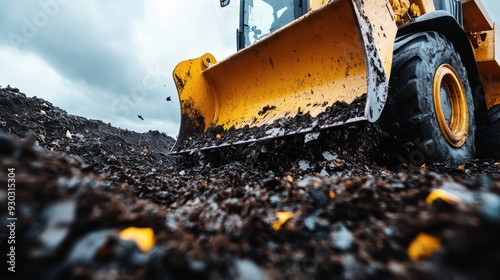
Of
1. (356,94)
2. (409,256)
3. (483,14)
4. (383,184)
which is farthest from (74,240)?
(483,14)

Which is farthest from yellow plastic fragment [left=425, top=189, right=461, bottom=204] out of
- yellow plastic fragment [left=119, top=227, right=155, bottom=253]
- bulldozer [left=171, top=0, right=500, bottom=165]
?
bulldozer [left=171, top=0, right=500, bottom=165]

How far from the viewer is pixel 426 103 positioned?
84.2 inches

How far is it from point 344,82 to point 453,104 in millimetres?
1313

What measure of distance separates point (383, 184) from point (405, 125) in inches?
56.1

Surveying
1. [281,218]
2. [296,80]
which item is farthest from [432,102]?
[281,218]

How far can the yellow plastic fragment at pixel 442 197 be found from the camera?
67 centimetres

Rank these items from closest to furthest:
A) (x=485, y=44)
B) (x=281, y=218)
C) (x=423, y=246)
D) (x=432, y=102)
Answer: (x=423, y=246)
(x=281, y=218)
(x=432, y=102)
(x=485, y=44)


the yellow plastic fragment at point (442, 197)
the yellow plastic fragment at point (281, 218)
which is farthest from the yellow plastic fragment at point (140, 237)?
the yellow plastic fragment at point (442, 197)

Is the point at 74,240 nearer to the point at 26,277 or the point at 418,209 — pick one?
the point at 26,277

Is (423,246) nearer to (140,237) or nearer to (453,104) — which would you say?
(140,237)

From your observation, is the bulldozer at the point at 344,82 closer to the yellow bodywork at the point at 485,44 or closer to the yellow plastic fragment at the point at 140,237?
the yellow bodywork at the point at 485,44

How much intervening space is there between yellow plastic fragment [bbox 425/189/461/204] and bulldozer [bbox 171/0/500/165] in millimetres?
1117

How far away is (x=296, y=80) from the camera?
270 cm

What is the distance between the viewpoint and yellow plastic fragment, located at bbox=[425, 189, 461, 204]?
0.67 metres
